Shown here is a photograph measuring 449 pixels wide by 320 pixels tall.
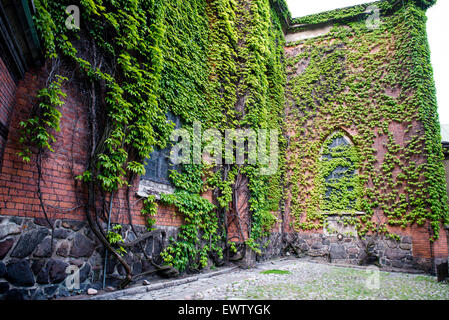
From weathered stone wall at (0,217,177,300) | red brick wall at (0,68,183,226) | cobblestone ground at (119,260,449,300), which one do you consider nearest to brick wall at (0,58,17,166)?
red brick wall at (0,68,183,226)

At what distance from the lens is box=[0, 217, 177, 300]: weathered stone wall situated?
123 inches

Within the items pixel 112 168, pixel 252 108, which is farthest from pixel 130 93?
pixel 252 108

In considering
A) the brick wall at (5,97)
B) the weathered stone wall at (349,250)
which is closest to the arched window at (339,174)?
the weathered stone wall at (349,250)

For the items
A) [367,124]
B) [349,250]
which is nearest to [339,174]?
[367,124]

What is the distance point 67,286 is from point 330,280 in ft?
18.0

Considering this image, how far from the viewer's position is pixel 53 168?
374 cm

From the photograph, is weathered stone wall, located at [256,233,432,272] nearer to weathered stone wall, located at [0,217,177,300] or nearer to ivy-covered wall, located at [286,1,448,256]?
ivy-covered wall, located at [286,1,448,256]

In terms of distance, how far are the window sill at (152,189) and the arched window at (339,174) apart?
304 inches

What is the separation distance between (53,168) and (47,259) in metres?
1.24

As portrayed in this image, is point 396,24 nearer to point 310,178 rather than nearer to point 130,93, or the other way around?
point 310,178

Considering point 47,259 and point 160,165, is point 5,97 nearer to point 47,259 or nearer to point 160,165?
point 47,259

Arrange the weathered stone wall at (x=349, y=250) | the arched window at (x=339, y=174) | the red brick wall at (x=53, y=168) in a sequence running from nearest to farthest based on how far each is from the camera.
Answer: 1. the red brick wall at (x=53, y=168)
2. the weathered stone wall at (x=349, y=250)
3. the arched window at (x=339, y=174)

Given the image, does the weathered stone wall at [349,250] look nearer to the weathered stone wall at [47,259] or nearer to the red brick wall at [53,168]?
the weathered stone wall at [47,259]

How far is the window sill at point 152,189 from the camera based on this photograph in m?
5.25
